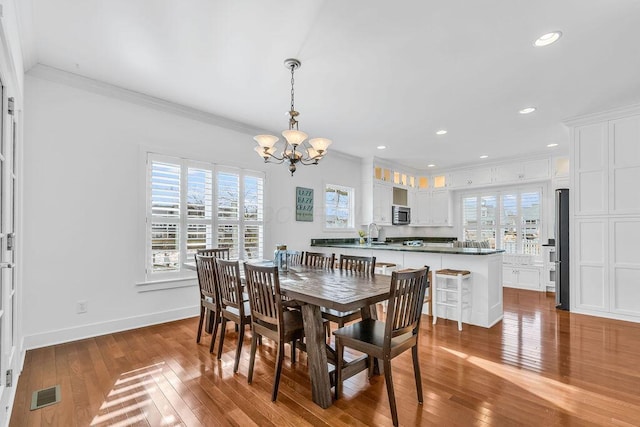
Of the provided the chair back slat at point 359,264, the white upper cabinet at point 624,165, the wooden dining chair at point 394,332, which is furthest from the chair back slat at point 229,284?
the white upper cabinet at point 624,165

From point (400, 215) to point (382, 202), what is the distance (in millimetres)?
728

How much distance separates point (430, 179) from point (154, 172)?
6.58m

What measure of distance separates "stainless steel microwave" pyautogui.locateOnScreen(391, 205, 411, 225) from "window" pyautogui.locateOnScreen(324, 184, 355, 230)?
1085mm

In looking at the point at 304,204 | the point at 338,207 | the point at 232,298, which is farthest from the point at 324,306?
the point at 338,207

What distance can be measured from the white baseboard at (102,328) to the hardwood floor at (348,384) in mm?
105

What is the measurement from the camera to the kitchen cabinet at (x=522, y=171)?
6.09 m

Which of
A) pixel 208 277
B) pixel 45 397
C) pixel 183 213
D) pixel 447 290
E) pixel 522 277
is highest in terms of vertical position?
pixel 183 213

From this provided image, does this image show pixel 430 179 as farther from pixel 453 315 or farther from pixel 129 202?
pixel 129 202

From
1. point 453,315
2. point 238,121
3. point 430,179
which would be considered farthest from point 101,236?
point 430,179

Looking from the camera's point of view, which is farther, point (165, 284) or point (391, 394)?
point (165, 284)

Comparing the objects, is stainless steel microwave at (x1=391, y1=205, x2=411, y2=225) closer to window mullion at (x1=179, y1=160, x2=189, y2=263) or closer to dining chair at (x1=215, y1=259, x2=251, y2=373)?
window mullion at (x1=179, y1=160, x2=189, y2=263)

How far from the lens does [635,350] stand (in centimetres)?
306

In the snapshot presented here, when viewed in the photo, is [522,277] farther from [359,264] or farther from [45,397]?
[45,397]

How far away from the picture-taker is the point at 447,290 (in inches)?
153
